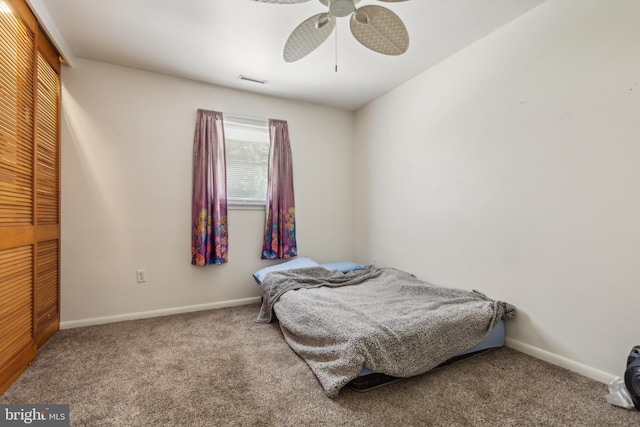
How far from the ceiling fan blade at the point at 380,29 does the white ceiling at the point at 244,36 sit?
461mm

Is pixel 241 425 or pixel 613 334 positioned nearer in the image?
pixel 241 425

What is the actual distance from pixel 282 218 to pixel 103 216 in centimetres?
166

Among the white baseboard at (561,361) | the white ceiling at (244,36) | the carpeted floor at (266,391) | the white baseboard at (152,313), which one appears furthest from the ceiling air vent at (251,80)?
the white baseboard at (561,361)

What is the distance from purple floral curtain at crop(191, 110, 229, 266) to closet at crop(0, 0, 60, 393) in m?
1.06

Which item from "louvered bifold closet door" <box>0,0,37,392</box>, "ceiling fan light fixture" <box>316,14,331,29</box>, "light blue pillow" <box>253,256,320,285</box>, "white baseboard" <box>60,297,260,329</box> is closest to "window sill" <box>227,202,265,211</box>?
"light blue pillow" <box>253,256,320,285</box>

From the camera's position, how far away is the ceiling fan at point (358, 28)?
139 centimetres

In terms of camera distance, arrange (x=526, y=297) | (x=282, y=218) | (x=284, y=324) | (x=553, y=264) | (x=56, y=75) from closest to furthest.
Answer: (x=553, y=264)
(x=526, y=297)
(x=284, y=324)
(x=56, y=75)
(x=282, y=218)

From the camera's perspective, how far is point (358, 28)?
152cm

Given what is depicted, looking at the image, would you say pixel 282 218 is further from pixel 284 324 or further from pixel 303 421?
pixel 303 421

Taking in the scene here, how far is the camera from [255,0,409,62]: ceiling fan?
4.55 ft

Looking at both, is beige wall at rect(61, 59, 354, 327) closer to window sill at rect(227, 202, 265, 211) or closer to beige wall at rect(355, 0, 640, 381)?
window sill at rect(227, 202, 265, 211)

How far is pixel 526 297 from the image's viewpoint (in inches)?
76.7

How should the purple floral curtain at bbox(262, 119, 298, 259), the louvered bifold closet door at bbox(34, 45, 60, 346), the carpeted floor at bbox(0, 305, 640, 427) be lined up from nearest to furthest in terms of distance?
the carpeted floor at bbox(0, 305, 640, 427)
the louvered bifold closet door at bbox(34, 45, 60, 346)
the purple floral curtain at bbox(262, 119, 298, 259)

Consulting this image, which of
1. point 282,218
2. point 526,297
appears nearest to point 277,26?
point 282,218
